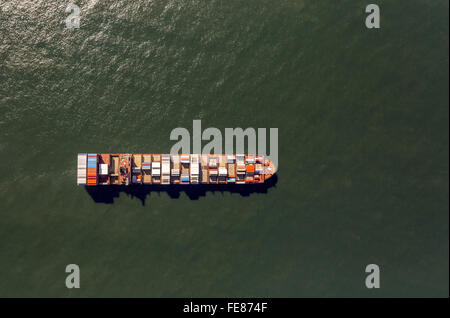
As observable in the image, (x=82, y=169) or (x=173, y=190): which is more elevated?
(x=82, y=169)

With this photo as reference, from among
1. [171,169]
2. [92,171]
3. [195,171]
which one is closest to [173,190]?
[171,169]

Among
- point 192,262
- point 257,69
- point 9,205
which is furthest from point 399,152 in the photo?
point 9,205

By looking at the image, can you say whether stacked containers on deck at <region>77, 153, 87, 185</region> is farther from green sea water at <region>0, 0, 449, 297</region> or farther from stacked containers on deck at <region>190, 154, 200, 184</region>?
stacked containers on deck at <region>190, 154, 200, 184</region>

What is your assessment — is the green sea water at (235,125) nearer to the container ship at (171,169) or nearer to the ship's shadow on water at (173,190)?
the ship's shadow on water at (173,190)

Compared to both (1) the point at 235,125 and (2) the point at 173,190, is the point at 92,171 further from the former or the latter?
(1) the point at 235,125

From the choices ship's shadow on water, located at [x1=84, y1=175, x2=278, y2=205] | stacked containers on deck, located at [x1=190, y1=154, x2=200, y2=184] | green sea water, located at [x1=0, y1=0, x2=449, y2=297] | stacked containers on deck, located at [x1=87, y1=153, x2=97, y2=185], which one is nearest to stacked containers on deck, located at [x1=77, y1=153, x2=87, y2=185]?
stacked containers on deck, located at [x1=87, y1=153, x2=97, y2=185]

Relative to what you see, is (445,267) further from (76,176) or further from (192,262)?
(76,176)
